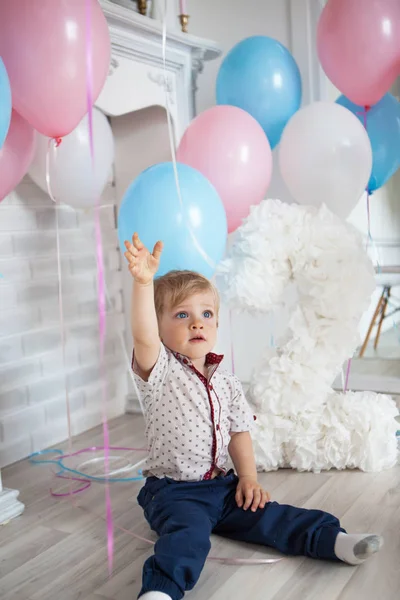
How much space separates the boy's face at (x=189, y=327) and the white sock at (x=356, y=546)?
0.47 metres

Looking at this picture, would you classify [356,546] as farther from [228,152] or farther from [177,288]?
[228,152]

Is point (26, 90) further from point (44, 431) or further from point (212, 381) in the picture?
point (44, 431)

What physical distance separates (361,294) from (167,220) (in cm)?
59

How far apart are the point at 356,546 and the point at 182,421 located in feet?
1.39

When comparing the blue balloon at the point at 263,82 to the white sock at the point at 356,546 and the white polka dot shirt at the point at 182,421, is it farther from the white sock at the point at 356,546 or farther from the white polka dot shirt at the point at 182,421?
the white sock at the point at 356,546

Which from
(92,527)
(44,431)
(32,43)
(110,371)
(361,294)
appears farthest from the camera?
(110,371)

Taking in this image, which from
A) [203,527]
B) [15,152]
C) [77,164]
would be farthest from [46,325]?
[203,527]

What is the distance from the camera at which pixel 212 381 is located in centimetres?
148

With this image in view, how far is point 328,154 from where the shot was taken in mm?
1844

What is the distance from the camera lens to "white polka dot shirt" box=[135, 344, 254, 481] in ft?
4.64

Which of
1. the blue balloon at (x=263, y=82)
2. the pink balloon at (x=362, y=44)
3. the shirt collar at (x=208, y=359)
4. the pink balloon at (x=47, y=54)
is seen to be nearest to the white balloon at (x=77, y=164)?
the pink balloon at (x=47, y=54)

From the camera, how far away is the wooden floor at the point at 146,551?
1.22 m

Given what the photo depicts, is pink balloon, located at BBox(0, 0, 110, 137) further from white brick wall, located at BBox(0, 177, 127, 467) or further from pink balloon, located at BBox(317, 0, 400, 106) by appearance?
pink balloon, located at BBox(317, 0, 400, 106)

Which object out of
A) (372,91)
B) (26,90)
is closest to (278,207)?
(372,91)
